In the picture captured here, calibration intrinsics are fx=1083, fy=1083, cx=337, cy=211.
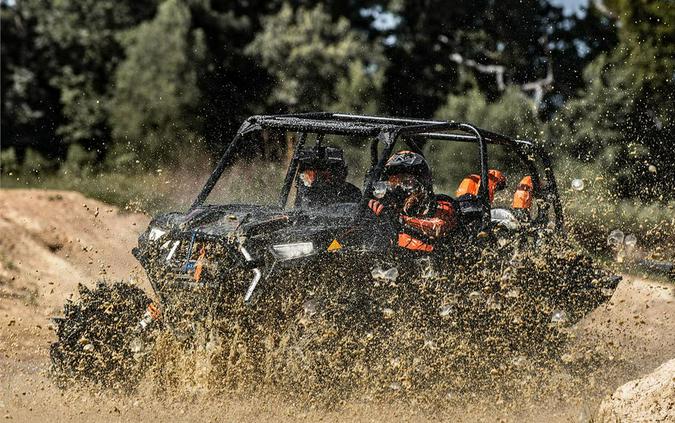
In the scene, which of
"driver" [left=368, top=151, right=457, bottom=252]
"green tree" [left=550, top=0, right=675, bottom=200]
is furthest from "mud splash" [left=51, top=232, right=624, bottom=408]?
"green tree" [left=550, top=0, right=675, bottom=200]

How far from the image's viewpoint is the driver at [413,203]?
730 cm

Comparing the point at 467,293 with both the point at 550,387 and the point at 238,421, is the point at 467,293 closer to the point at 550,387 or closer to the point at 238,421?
the point at 550,387

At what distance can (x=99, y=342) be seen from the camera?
282 inches

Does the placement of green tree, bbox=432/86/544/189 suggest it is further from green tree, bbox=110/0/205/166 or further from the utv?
the utv

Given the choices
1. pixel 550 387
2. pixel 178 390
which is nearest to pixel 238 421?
pixel 178 390

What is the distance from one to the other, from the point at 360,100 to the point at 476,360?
71.8 ft

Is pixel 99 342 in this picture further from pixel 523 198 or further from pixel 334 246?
pixel 523 198

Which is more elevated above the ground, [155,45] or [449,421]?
[449,421]

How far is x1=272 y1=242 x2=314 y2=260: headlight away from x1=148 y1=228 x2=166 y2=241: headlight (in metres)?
0.89

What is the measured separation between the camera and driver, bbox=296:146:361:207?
836cm

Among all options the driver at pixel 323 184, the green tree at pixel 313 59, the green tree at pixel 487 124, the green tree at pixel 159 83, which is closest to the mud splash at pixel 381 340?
the driver at pixel 323 184

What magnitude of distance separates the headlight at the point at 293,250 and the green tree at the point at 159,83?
22530 mm

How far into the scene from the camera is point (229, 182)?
1255 cm

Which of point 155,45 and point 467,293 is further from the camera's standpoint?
point 155,45
